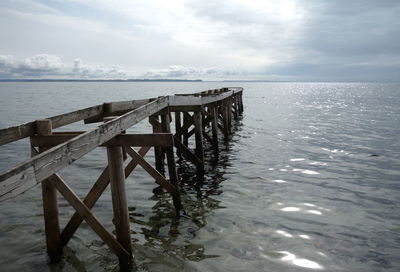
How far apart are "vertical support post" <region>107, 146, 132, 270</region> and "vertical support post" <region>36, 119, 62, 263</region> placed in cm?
87

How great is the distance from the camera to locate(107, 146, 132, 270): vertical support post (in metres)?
4.58

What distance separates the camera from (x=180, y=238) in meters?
6.01

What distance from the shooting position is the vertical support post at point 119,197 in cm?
458

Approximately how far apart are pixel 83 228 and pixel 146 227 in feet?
4.23

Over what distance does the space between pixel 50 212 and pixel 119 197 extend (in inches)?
43.7

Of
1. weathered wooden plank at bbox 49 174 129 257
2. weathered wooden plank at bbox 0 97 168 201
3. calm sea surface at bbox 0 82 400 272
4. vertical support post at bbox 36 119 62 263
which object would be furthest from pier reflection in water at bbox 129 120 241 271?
weathered wooden plank at bbox 0 97 168 201

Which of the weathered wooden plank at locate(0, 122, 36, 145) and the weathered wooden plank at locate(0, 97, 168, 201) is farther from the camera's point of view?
the weathered wooden plank at locate(0, 122, 36, 145)

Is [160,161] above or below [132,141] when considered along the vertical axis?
below

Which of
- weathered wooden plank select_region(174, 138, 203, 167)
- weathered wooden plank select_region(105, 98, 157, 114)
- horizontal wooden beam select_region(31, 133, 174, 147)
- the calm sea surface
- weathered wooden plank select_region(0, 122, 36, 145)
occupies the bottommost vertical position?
the calm sea surface

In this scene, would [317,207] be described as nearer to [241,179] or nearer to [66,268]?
[241,179]

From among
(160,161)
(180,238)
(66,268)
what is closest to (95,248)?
(66,268)

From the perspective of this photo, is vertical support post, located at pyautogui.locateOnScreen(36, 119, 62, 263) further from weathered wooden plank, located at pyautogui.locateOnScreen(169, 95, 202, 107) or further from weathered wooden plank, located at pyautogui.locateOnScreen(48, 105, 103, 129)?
weathered wooden plank, located at pyautogui.locateOnScreen(169, 95, 202, 107)

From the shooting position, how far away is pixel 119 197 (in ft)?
15.2

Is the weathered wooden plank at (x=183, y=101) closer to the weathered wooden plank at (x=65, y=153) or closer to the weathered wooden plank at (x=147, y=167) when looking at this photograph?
the weathered wooden plank at (x=147, y=167)
